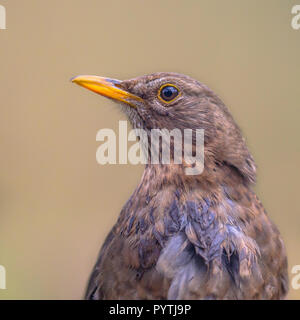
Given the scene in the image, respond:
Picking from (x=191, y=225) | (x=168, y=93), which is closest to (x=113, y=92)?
(x=168, y=93)

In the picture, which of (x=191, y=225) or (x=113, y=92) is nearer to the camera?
(x=191, y=225)

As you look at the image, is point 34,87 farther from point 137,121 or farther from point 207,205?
point 207,205

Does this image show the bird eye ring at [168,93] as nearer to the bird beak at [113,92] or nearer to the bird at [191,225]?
the bird at [191,225]

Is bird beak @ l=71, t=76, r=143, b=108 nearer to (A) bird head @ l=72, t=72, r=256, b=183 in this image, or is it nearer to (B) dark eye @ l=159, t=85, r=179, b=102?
(A) bird head @ l=72, t=72, r=256, b=183

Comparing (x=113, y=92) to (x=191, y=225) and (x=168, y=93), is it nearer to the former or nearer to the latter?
(x=168, y=93)

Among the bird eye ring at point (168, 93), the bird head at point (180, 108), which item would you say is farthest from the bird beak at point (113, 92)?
the bird eye ring at point (168, 93)

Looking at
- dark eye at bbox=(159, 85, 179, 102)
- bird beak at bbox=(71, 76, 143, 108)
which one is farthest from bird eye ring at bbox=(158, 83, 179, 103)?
bird beak at bbox=(71, 76, 143, 108)

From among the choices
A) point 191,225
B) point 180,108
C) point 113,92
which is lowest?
point 191,225

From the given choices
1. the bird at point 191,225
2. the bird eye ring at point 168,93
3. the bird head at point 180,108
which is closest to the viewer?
the bird at point 191,225
